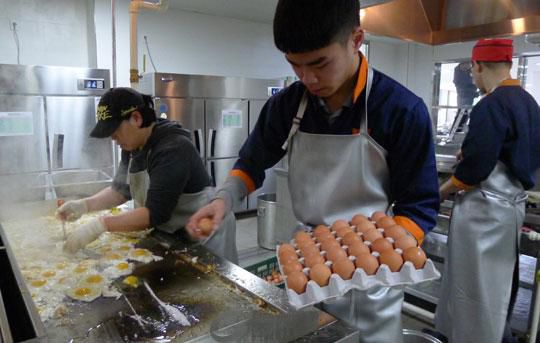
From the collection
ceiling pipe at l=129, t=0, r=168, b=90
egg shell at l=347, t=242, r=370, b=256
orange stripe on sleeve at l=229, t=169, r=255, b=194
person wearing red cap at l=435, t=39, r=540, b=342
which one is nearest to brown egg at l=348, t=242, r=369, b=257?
egg shell at l=347, t=242, r=370, b=256

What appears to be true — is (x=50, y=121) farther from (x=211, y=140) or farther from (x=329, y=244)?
(x=329, y=244)

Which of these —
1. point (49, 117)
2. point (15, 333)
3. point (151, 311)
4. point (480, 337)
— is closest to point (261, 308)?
point (151, 311)

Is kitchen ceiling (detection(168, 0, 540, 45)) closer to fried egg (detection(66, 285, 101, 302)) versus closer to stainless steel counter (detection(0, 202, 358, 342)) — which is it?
stainless steel counter (detection(0, 202, 358, 342))

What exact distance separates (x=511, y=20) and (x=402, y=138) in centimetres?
132

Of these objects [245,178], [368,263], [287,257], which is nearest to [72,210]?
[245,178]

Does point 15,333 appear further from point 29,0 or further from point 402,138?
point 29,0

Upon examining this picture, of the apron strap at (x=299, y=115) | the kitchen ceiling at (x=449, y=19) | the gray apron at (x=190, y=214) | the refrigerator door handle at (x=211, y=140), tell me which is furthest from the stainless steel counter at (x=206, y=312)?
the refrigerator door handle at (x=211, y=140)

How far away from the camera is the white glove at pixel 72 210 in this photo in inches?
90.0

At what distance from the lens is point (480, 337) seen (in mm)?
2553

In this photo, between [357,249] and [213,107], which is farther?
[213,107]

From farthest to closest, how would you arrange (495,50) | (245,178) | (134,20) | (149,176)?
(134,20) < (495,50) < (149,176) < (245,178)

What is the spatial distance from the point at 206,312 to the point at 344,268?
60 centimetres

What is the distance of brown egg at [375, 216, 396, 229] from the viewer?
3.88ft

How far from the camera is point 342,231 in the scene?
4.06 ft
